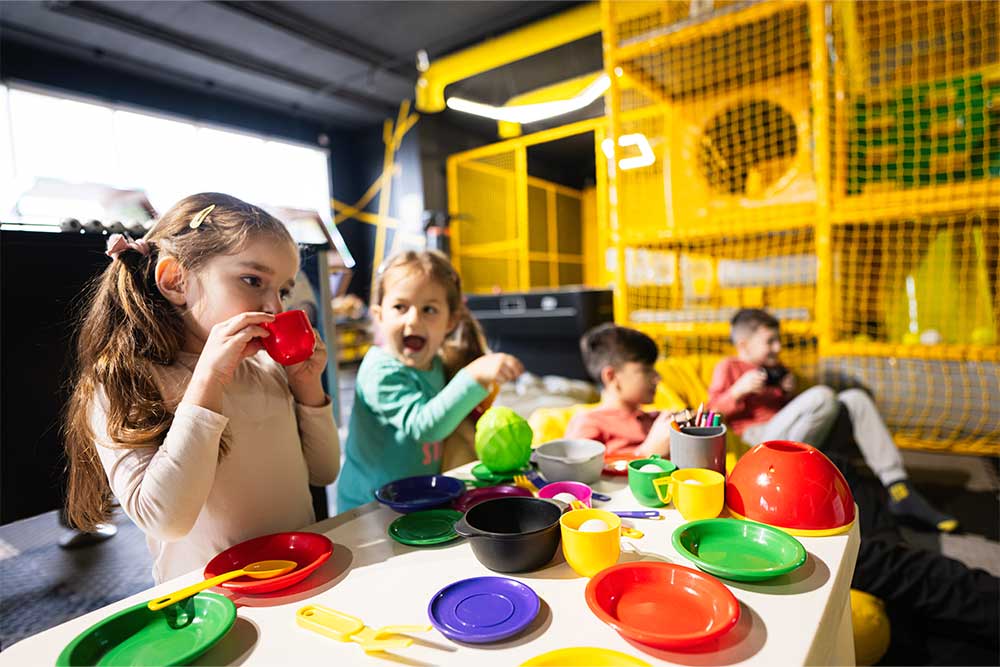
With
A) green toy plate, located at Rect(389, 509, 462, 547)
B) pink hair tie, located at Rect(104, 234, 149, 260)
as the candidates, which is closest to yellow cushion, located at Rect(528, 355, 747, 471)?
green toy plate, located at Rect(389, 509, 462, 547)

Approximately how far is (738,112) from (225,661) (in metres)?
3.57

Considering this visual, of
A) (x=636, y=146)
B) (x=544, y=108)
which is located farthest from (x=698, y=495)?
(x=544, y=108)

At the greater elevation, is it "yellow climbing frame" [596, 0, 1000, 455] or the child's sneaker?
"yellow climbing frame" [596, 0, 1000, 455]

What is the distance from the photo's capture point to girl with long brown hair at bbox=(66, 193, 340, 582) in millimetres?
647

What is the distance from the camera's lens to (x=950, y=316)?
98.1 inches

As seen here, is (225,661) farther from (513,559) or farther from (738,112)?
(738,112)

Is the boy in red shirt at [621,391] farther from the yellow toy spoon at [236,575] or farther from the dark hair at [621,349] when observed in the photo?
the yellow toy spoon at [236,575]

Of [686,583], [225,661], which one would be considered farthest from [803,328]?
Result: [225,661]

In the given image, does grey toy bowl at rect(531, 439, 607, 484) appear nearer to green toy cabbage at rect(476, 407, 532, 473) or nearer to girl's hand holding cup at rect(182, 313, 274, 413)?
green toy cabbage at rect(476, 407, 532, 473)

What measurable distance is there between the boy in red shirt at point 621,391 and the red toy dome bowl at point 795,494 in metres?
0.43

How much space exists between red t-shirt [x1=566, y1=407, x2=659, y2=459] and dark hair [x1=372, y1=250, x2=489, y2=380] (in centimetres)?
33

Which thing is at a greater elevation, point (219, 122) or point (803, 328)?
point (219, 122)

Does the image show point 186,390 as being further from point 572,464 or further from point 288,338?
point 572,464

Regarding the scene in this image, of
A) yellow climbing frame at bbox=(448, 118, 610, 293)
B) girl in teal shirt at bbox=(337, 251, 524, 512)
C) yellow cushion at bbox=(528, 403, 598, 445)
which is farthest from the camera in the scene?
yellow climbing frame at bbox=(448, 118, 610, 293)
